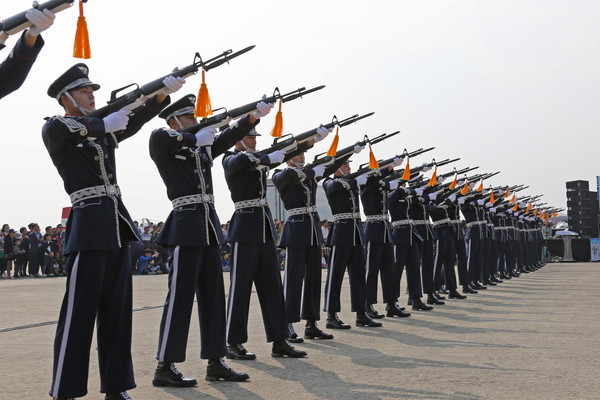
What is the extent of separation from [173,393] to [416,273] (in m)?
6.19

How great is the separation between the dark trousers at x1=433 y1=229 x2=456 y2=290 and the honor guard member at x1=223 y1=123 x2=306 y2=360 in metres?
6.26

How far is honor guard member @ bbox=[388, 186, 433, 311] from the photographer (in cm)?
1068

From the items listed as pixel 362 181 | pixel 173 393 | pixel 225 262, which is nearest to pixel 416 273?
pixel 362 181

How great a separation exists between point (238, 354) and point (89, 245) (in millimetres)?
2281

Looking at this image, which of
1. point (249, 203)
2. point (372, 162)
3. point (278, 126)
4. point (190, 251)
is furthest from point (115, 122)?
point (372, 162)

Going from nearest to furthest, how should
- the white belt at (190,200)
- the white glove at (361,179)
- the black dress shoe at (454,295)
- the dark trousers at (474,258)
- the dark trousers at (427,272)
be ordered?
the white belt at (190,200), the white glove at (361,179), the dark trousers at (427,272), the black dress shoe at (454,295), the dark trousers at (474,258)

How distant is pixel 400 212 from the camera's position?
1087 centimetres

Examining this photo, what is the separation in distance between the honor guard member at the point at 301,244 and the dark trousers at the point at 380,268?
5.76ft

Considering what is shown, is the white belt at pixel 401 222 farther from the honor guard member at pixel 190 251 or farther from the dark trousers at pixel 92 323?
the dark trousers at pixel 92 323

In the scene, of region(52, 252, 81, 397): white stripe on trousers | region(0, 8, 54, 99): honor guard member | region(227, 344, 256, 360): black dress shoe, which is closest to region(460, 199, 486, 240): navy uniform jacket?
region(227, 344, 256, 360): black dress shoe

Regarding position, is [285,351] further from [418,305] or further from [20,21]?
[418,305]

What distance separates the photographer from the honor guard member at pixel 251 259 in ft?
21.2

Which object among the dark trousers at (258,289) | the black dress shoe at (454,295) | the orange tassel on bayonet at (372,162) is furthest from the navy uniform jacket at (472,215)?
the dark trousers at (258,289)

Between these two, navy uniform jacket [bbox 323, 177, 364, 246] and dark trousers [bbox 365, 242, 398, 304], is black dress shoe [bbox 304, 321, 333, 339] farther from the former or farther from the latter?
dark trousers [bbox 365, 242, 398, 304]
